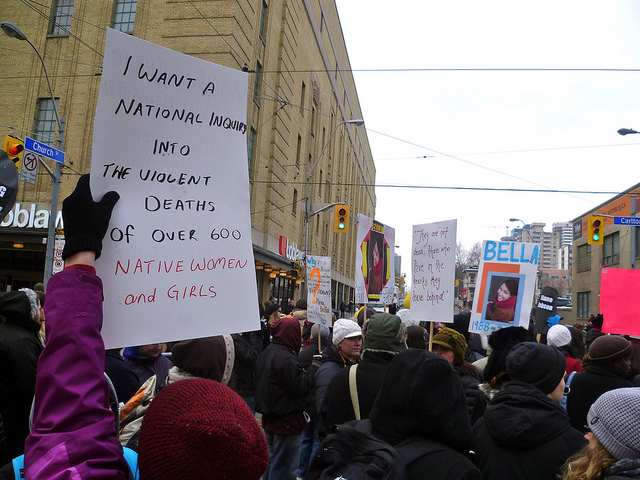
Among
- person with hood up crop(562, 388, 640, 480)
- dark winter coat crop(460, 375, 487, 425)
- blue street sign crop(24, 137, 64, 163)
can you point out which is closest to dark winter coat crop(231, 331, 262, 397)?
dark winter coat crop(460, 375, 487, 425)

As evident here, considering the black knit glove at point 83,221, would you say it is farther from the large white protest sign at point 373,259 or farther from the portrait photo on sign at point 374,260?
the portrait photo on sign at point 374,260

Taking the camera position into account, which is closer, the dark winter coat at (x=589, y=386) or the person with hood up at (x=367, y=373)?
the person with hood up at (x=367, y=373)

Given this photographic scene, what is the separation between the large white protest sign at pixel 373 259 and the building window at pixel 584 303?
3621 cm

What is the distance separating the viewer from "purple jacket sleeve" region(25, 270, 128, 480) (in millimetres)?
1303

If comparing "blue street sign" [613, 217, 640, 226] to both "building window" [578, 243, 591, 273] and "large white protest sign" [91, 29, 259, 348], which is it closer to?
"large white protest sign" [91, 29, 259, 348]

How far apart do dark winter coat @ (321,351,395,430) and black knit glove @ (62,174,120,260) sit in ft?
8.25

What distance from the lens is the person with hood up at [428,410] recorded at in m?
1.97

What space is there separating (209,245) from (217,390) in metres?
0.78

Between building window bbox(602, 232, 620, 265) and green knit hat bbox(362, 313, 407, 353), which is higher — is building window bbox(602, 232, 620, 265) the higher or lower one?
the higher one

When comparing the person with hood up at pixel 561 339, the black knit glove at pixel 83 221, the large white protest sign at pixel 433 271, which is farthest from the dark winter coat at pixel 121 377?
the person with hood up at pixel 561 339

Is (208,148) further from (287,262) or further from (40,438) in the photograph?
(287,262)

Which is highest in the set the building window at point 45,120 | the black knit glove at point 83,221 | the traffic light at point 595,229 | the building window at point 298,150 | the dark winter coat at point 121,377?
the building window at point 298,150

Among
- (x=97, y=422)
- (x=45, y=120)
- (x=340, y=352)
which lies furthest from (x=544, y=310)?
(x=45, y=120)

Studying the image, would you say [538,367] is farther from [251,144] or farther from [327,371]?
[251,144]
